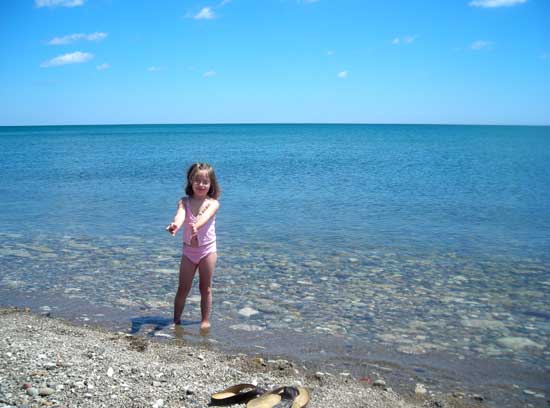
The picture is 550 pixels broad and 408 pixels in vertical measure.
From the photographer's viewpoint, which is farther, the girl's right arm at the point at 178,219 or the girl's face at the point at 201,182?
the girl's face at the point at 201,182

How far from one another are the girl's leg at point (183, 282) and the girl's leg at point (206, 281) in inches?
4.6

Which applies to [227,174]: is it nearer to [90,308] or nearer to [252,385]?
[90,308]

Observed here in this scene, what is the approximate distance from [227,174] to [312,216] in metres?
14.8

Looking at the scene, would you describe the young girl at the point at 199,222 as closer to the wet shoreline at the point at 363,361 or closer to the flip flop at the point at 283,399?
the wet shoreline at the point at 363,361

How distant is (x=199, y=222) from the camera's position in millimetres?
5961

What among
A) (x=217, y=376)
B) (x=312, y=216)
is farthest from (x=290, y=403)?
(x=312, y=216)

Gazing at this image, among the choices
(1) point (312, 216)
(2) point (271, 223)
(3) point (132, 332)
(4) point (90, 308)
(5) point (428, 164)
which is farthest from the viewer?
(5) point (428, 164)

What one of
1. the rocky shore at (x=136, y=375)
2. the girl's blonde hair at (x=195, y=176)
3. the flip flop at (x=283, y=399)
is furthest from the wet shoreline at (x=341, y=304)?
the girl's blonde hair at (x=195, y=176)

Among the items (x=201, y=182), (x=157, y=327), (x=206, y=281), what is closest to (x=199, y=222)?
(x=201, y=182)

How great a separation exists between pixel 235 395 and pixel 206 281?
238 cm

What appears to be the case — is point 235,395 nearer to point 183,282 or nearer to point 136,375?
point 136,375

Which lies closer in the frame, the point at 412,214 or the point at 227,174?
the point at 412,214

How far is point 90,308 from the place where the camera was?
734 cm

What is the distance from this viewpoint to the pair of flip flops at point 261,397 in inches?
163
